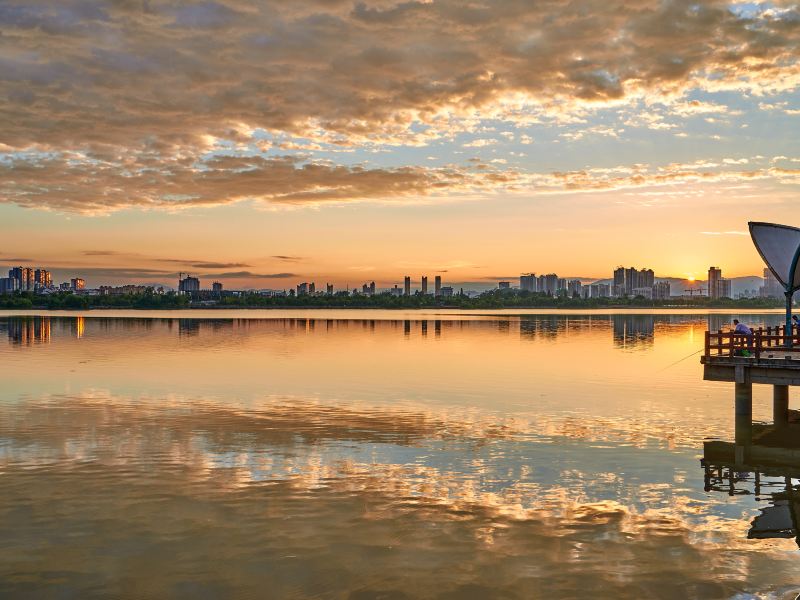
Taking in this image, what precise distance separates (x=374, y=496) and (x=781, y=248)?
32.8 metres

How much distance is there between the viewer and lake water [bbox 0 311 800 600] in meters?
16.8

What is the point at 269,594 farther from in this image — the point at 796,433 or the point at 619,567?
the point at 796,433

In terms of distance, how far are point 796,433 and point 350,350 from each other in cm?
5954

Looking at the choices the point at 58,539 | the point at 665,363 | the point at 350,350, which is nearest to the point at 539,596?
the point at 58,539

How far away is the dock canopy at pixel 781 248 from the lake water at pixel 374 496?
26.8ft

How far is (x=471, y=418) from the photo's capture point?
38.6m

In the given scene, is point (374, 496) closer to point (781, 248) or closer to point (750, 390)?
point (750, 390)

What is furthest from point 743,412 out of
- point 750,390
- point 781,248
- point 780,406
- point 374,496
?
point 374,496

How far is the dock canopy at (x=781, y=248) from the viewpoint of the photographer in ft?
138

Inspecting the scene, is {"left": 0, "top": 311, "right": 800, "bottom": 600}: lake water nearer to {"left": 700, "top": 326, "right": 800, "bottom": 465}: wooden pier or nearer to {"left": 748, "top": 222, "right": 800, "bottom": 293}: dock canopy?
{"left": 700, "top": 326, "right": 800, "bottom": 465}: wooden pier

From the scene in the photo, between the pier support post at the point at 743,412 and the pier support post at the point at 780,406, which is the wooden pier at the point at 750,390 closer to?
the pier support post at the point at 743,412

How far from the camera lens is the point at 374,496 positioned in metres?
23.2

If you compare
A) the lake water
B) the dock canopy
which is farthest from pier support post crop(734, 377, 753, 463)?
the dock canopy

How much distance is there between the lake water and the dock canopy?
26.8 feet
